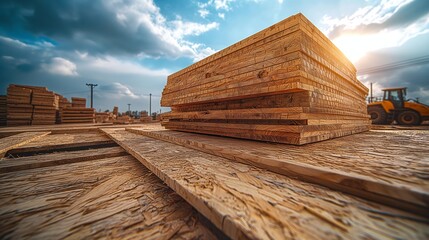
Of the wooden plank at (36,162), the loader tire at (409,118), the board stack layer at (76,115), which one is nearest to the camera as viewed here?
the wooden plank at (36,162)

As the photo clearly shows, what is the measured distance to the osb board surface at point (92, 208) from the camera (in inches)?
36.7

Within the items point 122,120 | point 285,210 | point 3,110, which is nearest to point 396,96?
point 285,210

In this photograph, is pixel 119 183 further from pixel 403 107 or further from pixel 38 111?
pixel 403 107

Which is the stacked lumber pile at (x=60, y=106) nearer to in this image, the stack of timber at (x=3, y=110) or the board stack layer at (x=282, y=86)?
the stack of timber at (x=3, y=110)

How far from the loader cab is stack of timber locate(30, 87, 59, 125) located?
26.4 metres

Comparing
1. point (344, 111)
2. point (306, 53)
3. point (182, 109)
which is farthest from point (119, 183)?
point (344, 111)

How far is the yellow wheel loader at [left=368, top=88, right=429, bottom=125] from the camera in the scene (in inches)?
468

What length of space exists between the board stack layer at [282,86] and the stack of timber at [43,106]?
45.9 feet

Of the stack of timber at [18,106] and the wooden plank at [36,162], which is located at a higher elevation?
the stack of timber at [18,106]

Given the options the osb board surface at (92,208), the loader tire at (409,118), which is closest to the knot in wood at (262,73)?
the osb board surface at (92,208)

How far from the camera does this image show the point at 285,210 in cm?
83

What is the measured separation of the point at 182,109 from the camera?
4812mm

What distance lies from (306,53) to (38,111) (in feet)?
54.4

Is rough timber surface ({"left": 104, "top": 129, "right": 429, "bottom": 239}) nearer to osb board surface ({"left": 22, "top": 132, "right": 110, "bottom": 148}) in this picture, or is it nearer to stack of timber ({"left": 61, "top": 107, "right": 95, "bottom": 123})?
osb board surface ({"left": 22, "top": 132, "right": 110, "bottom": 148})
